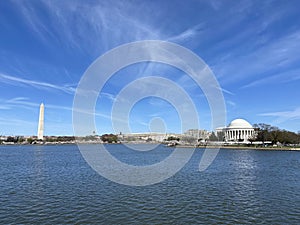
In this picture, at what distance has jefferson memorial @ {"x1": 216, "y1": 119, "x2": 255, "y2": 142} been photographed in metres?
180

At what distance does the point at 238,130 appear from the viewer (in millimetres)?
184250

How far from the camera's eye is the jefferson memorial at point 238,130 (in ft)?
591

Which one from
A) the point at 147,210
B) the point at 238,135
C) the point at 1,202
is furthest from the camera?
the point at 238,135

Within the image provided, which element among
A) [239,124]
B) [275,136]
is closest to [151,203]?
[275,136]

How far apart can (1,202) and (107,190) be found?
28.5 ft

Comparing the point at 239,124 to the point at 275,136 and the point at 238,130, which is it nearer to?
the point at 238,130

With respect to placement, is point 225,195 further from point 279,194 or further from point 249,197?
point 279,194

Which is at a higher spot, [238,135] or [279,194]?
[238,135]

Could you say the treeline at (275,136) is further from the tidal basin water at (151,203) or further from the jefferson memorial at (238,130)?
the tidal basin water at (151,203)

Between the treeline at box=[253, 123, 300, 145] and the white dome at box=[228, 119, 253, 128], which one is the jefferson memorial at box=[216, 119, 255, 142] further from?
the treeline at box=[253, 123, 300, 145]

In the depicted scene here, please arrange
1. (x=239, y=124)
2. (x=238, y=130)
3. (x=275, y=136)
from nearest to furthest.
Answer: (x=275, y=136), (x=238, y=130), (x=239, y=124)

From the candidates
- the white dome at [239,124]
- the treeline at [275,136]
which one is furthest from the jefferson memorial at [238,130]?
the treeline at [275,136]

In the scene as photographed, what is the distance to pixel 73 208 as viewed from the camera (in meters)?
18.5

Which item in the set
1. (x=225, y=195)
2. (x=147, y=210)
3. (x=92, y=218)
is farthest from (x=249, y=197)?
(x=92, y=218)
